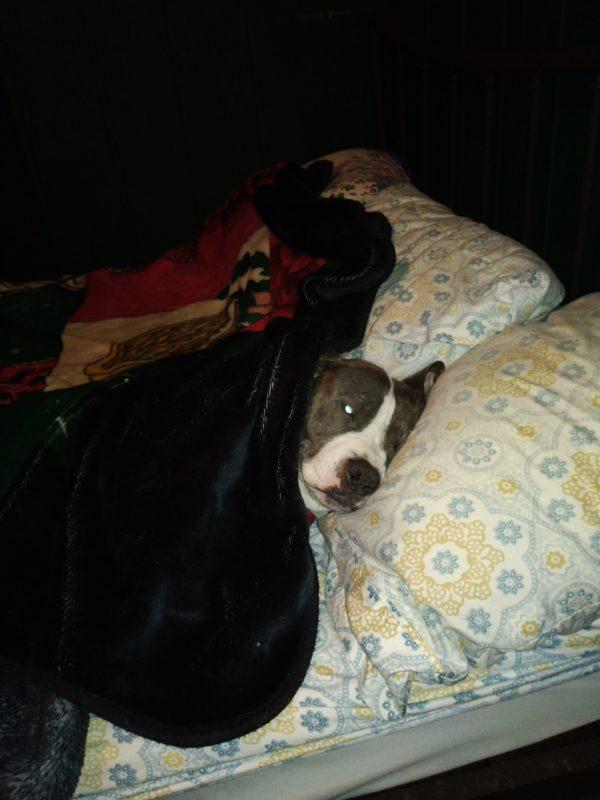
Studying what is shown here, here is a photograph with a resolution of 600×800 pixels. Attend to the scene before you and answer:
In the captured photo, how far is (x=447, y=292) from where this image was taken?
1.43m

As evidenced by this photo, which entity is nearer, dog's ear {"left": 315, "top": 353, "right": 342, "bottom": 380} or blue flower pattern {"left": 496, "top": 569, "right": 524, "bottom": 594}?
blue flower pattern {"left": 496, "top": 569, "right": 524, "bottom": 594}

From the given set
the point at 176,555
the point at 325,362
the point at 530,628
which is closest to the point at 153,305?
the point at 325,362

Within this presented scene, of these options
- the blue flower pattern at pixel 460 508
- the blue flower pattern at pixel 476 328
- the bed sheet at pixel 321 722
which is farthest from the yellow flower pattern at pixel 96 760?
the blue flower pattern at pixel 476 328

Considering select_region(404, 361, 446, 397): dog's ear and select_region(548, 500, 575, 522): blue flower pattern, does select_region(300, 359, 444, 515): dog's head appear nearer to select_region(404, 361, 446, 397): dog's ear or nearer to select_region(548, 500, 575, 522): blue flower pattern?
select_region(404, 361, 446, 397): dog's ear

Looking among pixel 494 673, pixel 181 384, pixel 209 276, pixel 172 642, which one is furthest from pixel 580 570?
pixel 209 276

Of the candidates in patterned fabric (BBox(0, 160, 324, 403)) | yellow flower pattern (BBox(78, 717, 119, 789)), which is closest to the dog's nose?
patterned fabric (BBox(0, 160, 324, 403))

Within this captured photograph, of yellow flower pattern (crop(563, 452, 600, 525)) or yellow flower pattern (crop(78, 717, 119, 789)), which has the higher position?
yellow flower pattern (crop(563, 452, 600, 525))

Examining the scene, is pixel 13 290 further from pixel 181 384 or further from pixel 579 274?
pixel 579 274

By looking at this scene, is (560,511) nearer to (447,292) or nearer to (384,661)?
(384,661)

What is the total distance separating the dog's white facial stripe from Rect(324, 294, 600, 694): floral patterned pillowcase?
0.79ft

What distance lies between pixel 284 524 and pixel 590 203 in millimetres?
1183

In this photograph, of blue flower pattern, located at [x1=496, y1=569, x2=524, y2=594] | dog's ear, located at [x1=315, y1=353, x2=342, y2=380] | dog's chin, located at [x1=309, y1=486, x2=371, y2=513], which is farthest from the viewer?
dog's ear, located at [x1=315, y1=353, x2=342, y2=380]

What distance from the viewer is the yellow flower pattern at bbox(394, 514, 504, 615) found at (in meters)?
0.96

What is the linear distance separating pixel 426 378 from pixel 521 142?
955 millimetres
